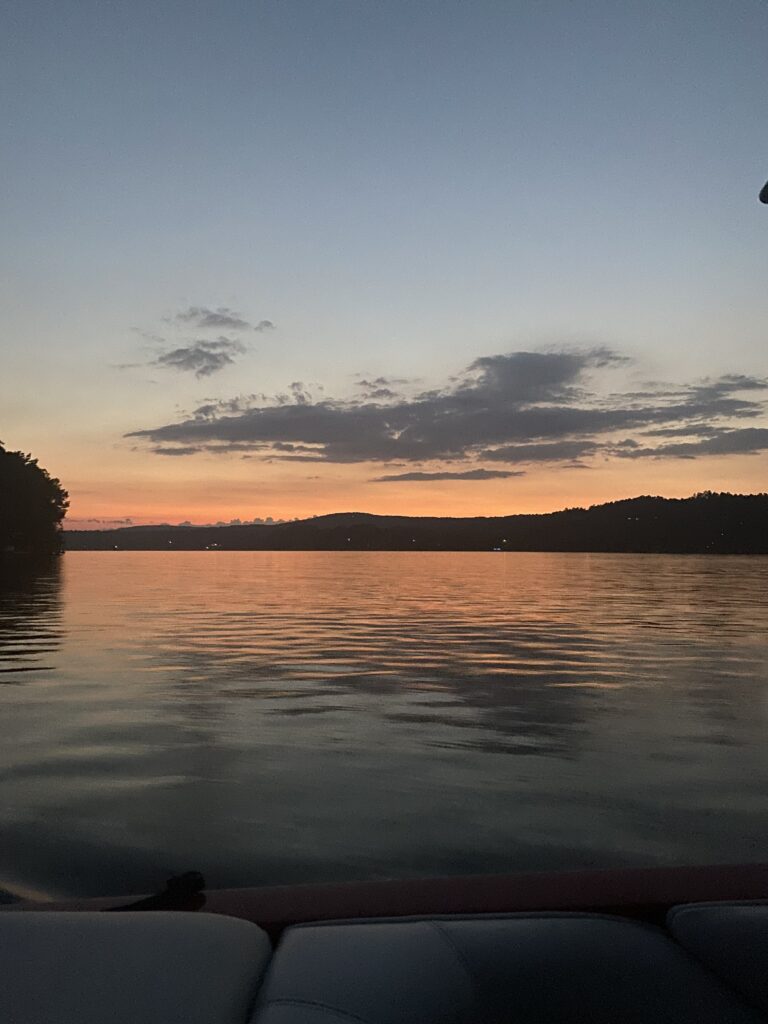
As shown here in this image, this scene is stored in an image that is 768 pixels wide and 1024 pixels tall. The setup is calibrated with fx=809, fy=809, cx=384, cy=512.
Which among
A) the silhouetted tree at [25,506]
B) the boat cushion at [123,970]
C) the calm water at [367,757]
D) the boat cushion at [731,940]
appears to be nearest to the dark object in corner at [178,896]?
the boat cushion at [123,970]

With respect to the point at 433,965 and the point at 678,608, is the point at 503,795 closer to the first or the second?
the point at 433,965

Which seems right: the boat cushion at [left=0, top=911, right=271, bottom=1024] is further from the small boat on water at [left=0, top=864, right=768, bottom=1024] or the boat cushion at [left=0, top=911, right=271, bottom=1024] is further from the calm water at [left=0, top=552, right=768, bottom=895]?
the calm water at [left=0, top=552, right=768, bottom=895]

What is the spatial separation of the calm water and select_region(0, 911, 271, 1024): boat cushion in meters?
4.83

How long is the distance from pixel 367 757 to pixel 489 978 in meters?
8.71

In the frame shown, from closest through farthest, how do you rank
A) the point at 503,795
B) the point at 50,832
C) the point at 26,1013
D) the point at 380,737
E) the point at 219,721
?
the point at 26,1013, the point at 50,832, the point at 503,795, the point at 380,737, the point at 219,721

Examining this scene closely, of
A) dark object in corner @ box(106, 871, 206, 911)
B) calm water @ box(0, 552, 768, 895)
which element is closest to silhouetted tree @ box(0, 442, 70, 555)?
calm water @ box(0, 552, 768, 895)

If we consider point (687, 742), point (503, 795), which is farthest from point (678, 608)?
point (503, 795)

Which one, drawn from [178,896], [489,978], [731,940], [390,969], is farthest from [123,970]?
[731,940]

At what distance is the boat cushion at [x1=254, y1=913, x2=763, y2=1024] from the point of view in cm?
196

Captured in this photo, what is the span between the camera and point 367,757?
10.6 m

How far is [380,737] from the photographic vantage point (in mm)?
11695

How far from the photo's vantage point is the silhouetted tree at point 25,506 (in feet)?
374

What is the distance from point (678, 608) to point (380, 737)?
3020 centimetres

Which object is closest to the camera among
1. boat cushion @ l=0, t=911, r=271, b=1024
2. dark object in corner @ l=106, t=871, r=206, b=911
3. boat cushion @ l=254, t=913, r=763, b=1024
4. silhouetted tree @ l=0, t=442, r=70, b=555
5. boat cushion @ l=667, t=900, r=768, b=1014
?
Answer: boat cushion @ l=0, t=911, r=271, b=1024
